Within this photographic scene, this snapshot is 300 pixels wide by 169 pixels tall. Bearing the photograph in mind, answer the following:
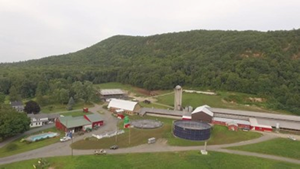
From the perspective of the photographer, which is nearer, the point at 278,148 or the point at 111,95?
the point at 278,148

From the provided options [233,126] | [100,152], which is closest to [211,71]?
[233,126]

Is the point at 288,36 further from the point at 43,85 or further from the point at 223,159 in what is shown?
the point at 43,85

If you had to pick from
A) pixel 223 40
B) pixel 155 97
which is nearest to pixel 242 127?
pixel 155 97

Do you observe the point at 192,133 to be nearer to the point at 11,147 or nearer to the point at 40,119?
the point at 11,147

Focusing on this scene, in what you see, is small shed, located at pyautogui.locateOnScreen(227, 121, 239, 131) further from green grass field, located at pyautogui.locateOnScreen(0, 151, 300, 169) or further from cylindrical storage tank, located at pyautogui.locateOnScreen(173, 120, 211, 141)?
green grass field, located at pyautogui.locateOnScreen(0, 151, 300, 169)

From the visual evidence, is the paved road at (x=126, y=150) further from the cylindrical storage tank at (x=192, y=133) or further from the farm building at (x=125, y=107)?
the farm building at (x=125, y=107)

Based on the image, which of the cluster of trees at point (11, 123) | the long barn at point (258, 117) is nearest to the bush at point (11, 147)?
the cluster of trees at point (11, 123)
